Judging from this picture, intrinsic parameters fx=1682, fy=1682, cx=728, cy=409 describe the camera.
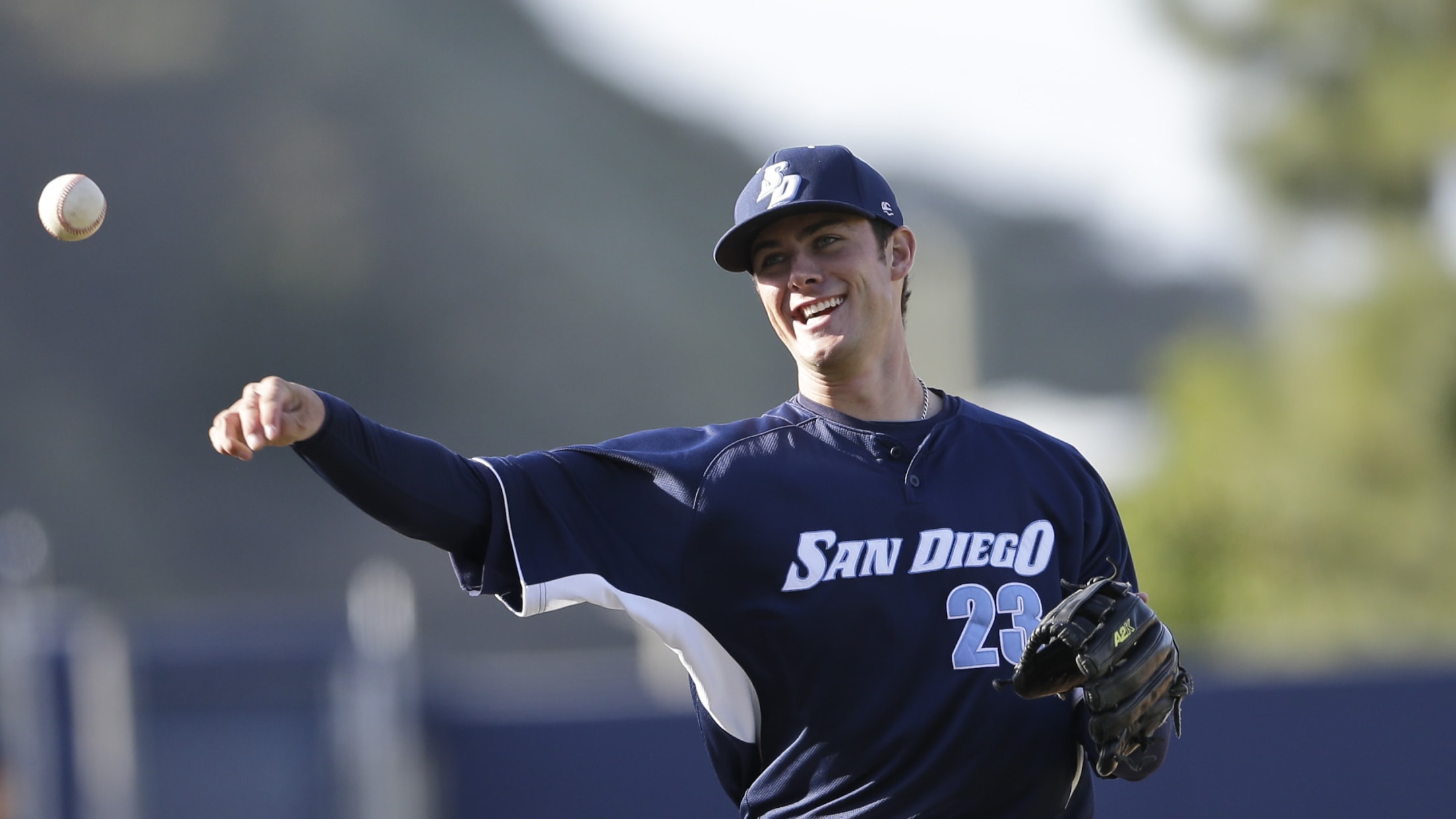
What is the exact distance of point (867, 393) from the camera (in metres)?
3.36

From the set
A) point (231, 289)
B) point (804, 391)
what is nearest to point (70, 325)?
point (231, 289)

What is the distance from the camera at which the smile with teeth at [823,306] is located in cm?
327

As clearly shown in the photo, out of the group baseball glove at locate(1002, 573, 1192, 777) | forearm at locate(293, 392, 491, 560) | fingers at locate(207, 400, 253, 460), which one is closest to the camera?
fingers at locate(207, 400, 253, 460)

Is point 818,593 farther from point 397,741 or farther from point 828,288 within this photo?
point 397,741

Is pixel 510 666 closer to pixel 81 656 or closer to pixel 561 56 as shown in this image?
pixel 81 656

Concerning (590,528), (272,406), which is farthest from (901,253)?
(272,406)

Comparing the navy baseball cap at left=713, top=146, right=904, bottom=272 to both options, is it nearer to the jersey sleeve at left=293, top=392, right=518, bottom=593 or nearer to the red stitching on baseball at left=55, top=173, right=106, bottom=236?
the jersey sleeve at left=293, top=392, right=518, bottom=593

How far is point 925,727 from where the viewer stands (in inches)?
121

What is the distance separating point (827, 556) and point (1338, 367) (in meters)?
14.1

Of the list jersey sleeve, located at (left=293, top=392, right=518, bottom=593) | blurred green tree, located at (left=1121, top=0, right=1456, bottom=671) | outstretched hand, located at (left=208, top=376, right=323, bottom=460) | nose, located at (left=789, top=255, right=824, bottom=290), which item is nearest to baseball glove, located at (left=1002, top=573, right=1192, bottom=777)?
nose, located at (left=789, top=255, right=824, bottom=290)

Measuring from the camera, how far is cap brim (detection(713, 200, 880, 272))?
3.23 meters

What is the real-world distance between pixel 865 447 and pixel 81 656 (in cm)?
855

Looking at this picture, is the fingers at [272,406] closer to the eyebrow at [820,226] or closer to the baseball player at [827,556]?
the baseball player at [827,556]

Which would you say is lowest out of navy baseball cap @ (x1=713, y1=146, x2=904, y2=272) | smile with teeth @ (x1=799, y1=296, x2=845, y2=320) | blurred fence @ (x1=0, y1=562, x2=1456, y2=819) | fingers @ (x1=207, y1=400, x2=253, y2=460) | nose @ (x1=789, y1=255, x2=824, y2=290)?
blurred fence @ (x1=0, y1=562, x2=1456, y2=819)
